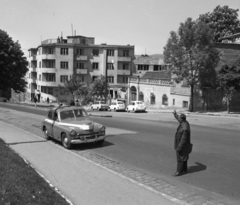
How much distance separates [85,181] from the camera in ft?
24.2

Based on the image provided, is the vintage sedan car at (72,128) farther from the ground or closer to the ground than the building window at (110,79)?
closer to the ground

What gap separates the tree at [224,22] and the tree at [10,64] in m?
42.7

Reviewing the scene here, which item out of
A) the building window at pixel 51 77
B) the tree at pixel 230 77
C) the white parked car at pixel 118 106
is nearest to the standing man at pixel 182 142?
the tree at pixel 230 77

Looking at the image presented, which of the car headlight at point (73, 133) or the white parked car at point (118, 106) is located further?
the white parked car at point (118, 106)

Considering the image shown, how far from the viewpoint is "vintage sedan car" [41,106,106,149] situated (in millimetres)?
11641

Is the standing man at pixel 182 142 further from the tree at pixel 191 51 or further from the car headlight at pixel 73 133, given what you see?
the tree at pixel 191 51

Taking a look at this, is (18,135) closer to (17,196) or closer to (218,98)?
(17,196)

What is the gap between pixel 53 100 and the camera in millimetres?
68375

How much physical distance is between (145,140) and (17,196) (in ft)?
27.7

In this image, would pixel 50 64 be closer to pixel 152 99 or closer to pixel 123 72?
pixel 123 72

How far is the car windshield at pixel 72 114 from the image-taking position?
42.1 feet

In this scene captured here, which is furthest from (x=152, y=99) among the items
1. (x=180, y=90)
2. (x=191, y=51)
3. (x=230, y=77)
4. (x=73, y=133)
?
(x=73, y=133)

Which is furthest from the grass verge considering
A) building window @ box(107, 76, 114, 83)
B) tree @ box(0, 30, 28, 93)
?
building window @ box(107, 76, 114, 83)

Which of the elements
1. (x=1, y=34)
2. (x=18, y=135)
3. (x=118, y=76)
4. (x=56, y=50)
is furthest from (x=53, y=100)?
(x=18, y=135)
